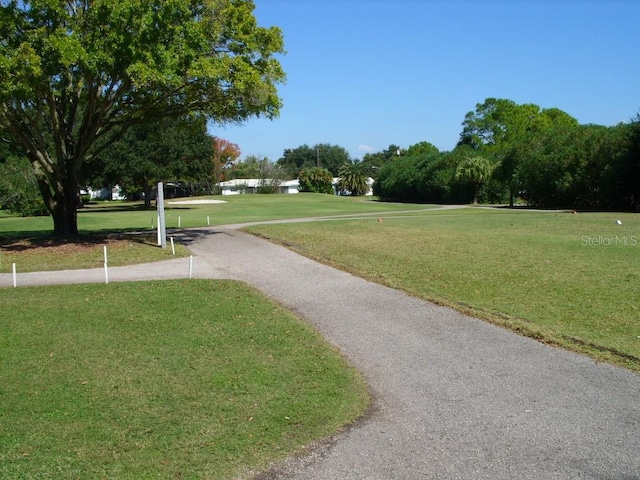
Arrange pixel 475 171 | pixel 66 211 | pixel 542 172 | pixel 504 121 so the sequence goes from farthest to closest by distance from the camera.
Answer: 1. pixel 504 121
2. pixel 475 171
3. pixel 542 172
4. pixel 66 211

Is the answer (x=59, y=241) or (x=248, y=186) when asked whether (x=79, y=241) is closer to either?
(x=59, y=241)

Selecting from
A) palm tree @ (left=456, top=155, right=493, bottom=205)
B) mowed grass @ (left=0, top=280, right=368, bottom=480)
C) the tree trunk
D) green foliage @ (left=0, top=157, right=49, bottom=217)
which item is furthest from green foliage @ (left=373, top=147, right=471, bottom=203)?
mowed grass @ (left=0, top=280, right=368, bottom=480)

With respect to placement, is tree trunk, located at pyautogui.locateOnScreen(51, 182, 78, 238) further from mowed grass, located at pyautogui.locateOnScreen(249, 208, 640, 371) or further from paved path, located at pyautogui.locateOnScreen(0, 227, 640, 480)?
paved path, located at pyautogui.locateOnScreen(0, 227, 640, 480)

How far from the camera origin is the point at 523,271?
12953 mm

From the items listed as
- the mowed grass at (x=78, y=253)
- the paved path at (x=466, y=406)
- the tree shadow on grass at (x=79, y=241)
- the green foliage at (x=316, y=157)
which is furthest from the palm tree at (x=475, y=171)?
the green foliage at (x=316, y=157)

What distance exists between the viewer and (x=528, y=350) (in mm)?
7406

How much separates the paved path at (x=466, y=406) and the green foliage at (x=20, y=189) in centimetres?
3845

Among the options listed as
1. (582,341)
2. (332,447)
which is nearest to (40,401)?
(332,447)

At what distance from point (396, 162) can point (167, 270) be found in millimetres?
64632

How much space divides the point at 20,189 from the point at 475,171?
A: 3993 cm

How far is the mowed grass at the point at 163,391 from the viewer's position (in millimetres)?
4562

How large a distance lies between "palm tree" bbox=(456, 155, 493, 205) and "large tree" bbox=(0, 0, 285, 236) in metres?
40.0

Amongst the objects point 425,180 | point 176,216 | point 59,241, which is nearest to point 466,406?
point 59,241

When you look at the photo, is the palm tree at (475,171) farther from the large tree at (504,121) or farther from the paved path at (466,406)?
the paved path at (466,406)
